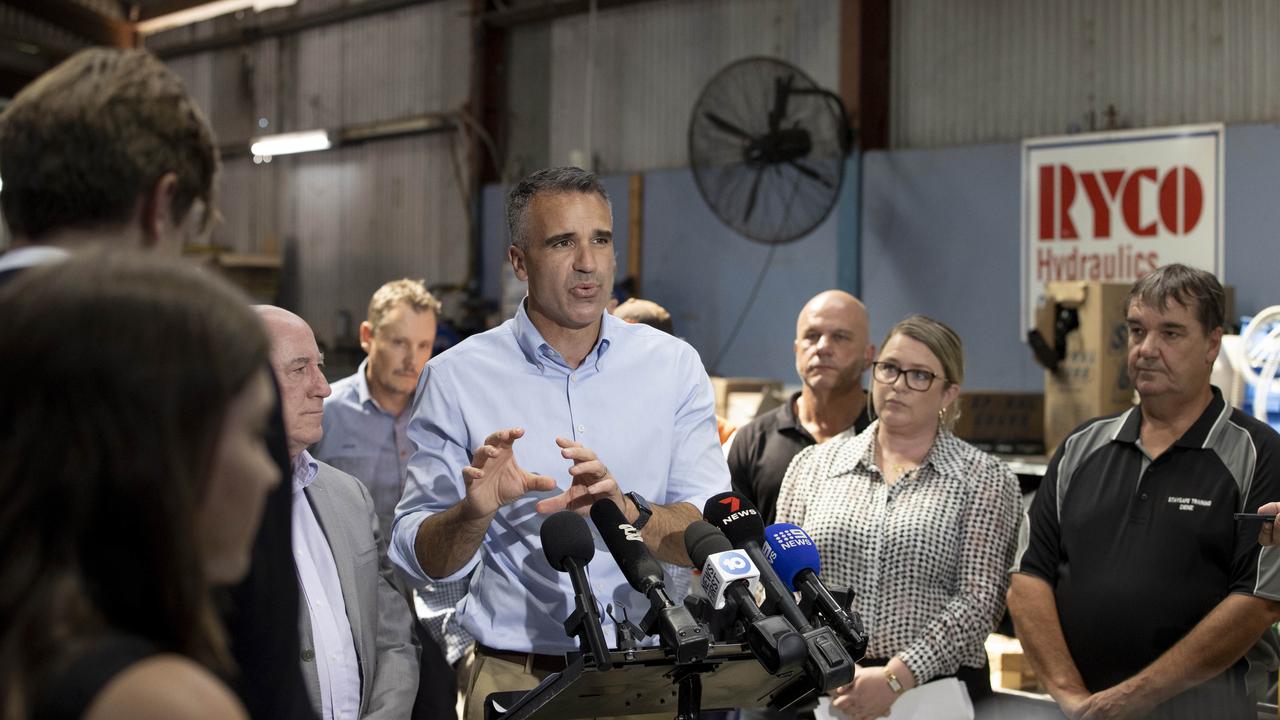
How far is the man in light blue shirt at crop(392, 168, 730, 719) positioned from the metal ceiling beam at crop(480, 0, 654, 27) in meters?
7.56

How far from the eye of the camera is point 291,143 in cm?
1098

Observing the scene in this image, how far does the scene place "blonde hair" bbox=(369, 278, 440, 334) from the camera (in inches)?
171

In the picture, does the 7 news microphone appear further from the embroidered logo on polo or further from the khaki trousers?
the embroidered logo on polo

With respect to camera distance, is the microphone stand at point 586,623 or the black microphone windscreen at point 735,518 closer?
the microphone stand at point 586,623

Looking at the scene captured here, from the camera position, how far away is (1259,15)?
6621 mm

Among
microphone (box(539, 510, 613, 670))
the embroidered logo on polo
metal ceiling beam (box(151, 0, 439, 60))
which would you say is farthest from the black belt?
metal ceiling beam (box(151, 0, 439, 60))

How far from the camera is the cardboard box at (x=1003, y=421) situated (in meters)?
5.79

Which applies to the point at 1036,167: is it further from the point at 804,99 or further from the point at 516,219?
the point at 516,219

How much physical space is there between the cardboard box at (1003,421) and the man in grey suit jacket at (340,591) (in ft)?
13.2

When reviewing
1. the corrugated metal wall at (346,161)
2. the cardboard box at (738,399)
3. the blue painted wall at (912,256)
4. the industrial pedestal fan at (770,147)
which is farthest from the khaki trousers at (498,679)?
the corrugated metal wall at (346,161)

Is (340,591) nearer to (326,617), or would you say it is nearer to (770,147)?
(326,617)

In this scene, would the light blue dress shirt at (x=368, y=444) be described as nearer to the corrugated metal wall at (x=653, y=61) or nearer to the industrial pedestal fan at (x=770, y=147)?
the industrial pedestal fan at (x=770, y=147)

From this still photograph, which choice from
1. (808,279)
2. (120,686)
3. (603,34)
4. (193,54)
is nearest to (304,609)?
(120,686)

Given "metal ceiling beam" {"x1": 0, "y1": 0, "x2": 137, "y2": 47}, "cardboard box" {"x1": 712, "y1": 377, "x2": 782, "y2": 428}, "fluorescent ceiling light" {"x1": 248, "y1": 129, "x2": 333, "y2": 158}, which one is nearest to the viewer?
"cardboard box" {"x1": 712, "y1": 377, "x2": 782, "y2": 428}
